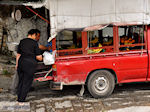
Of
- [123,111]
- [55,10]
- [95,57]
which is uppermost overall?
[55,10]

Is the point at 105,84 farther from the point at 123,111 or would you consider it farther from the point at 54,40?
the point at 54,40

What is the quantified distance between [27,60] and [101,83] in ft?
6.67

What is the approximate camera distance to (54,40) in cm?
575

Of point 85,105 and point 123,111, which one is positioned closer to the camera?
point 123,111

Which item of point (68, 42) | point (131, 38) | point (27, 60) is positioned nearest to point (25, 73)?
point (27, 60)

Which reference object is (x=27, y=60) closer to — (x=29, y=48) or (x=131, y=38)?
(x=29, y=48)

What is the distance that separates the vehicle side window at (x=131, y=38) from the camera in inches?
233

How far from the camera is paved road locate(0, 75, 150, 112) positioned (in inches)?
212

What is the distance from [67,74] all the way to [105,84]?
1081 millimetres

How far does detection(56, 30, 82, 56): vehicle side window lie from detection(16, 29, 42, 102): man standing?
58cm

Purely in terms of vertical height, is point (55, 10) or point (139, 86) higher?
point (55, 10)

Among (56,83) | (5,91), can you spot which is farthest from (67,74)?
(5,91)

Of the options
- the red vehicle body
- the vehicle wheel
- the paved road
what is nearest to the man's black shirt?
the red vehicle body

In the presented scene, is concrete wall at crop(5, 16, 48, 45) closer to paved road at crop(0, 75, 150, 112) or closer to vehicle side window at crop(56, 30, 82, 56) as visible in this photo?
paved road at crop(0, 75, 150, 112)
